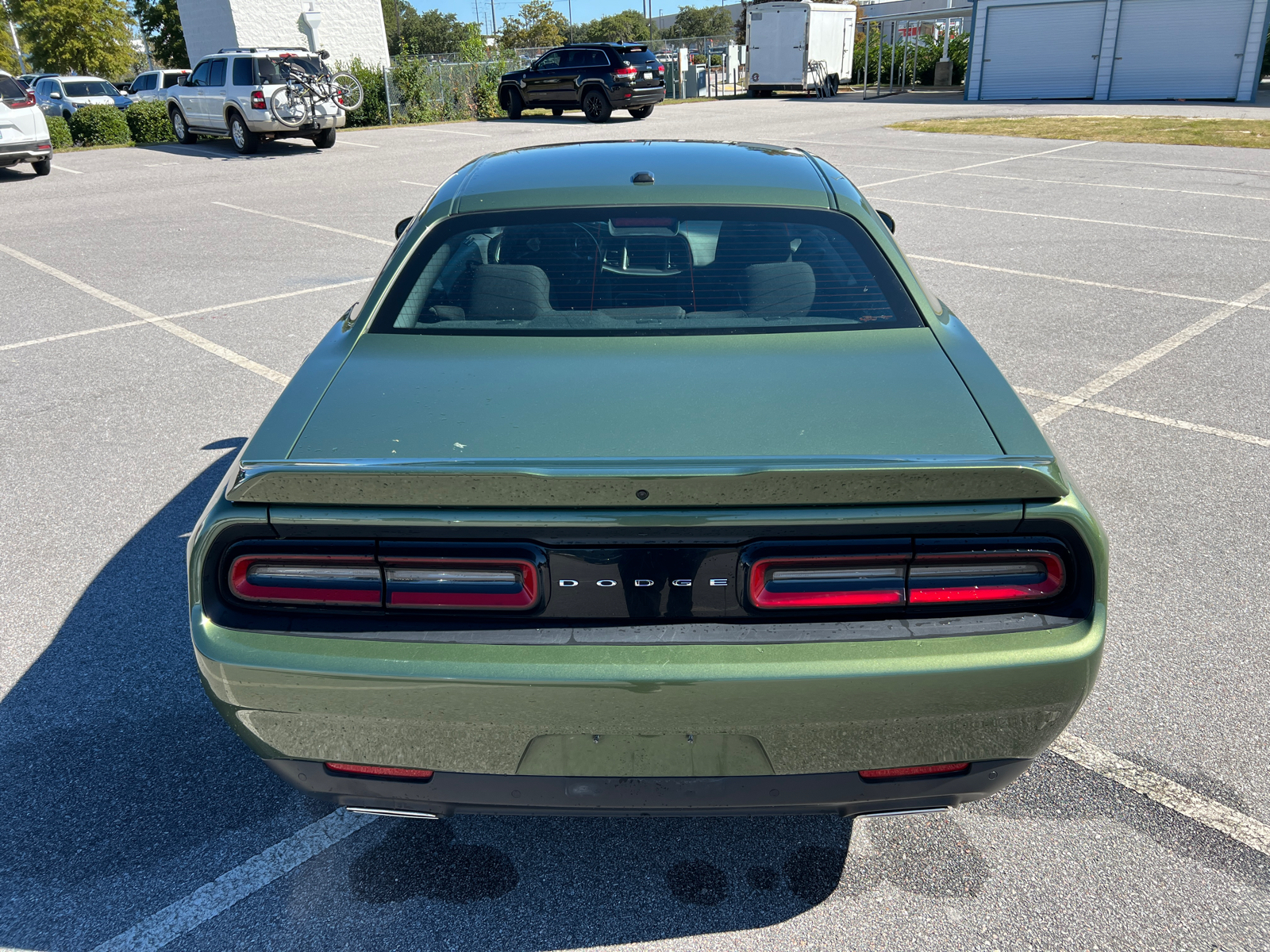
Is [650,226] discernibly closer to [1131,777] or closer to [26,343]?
[1131,777]

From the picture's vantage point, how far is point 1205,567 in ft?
11.9

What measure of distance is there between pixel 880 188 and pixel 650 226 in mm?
11806

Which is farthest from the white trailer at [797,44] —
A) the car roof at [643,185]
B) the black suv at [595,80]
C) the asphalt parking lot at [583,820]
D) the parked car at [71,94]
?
the car roof at [643,185]

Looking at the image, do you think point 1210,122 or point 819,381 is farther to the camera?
point 1210,122

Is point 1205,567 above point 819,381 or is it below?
below

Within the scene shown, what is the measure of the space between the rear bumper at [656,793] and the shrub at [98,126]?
2479cm

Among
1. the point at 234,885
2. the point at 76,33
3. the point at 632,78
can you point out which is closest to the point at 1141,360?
the point at 234,885

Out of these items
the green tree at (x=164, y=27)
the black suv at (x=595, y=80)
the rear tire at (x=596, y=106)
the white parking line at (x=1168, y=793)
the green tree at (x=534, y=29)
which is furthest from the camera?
the green tree at (x=534, y=29)

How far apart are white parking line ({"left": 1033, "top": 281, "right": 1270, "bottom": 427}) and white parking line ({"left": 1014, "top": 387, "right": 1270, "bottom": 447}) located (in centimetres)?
4

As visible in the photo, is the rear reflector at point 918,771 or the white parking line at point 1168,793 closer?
the rear reflector at point 918,771

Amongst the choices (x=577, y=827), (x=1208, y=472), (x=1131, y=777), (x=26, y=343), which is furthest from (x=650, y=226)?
(x=26, y=343)

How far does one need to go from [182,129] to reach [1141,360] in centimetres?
2238

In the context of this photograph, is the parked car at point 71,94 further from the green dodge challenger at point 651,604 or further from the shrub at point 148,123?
the green dodge challenger at point 651,604

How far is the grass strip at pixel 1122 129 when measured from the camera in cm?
1895
